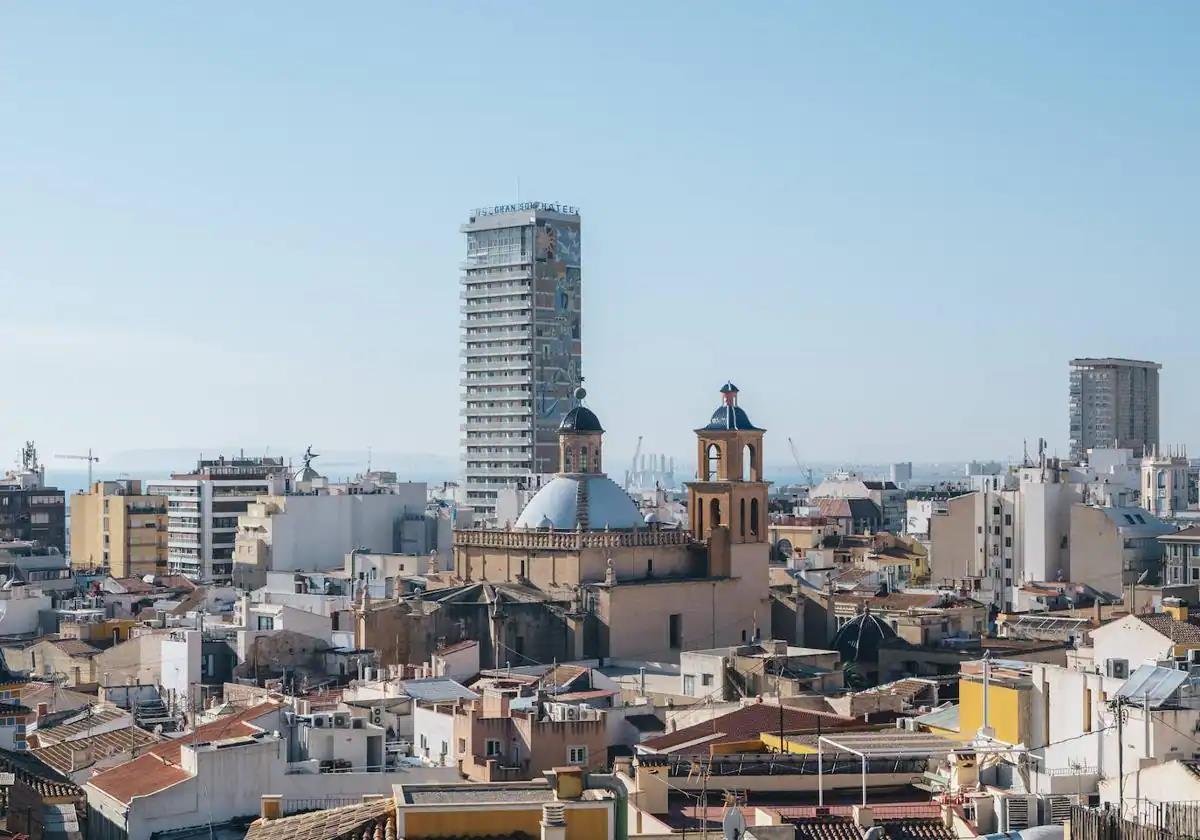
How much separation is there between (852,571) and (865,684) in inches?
1274

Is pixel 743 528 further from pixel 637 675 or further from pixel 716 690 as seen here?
pixel 716 690

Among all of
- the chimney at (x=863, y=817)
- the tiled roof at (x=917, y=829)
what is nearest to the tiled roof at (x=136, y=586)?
the tiled roof at (x=917, y=829)

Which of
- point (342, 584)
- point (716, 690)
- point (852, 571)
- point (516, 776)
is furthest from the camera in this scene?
point (852, 571)

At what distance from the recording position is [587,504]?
58.2 m

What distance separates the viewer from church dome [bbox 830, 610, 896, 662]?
54562 mm

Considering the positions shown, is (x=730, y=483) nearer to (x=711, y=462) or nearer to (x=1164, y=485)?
(x=711, y=462)

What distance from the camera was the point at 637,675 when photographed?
5038 cm

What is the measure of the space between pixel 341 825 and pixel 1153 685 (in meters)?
9.92

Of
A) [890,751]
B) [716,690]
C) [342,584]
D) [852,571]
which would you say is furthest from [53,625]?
[890,751]

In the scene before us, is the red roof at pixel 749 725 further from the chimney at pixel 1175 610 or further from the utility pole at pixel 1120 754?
the chimney at pixel 1175 610

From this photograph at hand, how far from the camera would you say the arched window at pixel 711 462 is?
199 ft

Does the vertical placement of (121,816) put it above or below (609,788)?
below

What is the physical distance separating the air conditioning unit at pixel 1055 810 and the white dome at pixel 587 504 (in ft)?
123

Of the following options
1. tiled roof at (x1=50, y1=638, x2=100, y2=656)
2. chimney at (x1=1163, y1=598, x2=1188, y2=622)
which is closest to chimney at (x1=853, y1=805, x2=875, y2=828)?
chimney at (x1=1163, y1=598, x2=1188, y2=622)
